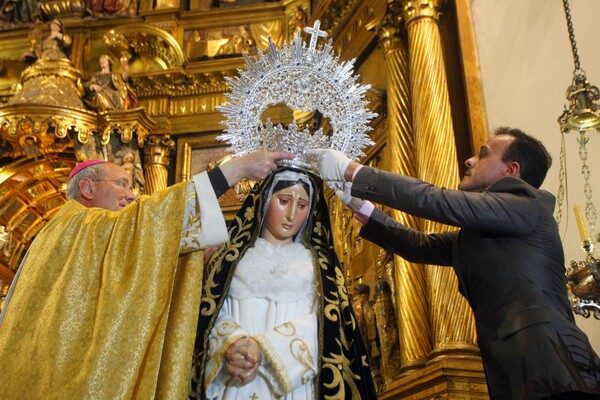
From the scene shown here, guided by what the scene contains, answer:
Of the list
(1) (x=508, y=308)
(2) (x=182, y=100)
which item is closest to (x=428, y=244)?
(1) (x=508, y=308)

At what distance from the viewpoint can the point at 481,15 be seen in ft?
18.1

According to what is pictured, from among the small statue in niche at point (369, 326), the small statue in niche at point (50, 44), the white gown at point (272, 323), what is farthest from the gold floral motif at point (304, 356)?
the small statue in niche at point (50, 44)

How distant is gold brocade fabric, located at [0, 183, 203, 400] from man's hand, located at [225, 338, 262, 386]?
0.17 meters

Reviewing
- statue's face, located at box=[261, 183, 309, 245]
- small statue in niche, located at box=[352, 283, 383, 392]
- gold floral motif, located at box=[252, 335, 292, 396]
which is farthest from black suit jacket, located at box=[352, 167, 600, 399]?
small statue in niche, located at box=[352, 283, 383, 392]

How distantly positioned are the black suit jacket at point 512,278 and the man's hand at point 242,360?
0.70m

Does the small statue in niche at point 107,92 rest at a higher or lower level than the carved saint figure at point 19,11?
lower

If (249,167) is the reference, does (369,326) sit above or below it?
above

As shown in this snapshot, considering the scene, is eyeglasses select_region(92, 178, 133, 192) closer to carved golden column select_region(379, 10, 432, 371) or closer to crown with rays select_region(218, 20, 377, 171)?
crown with rays select_region(218, 20, 377, 171)

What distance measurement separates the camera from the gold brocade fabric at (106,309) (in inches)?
91.0

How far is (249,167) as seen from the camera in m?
2.70

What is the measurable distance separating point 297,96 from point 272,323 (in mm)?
1026

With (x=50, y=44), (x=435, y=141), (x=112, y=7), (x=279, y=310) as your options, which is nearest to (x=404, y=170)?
(x=435, y=141)

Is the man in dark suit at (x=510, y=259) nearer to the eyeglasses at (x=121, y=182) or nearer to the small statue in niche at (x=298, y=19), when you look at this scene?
the eyeglasses at (x=121, y=182)

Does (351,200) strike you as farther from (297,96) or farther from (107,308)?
(107,308)
